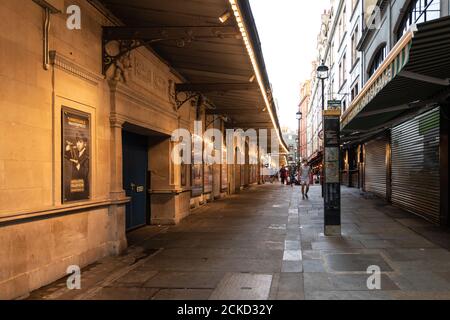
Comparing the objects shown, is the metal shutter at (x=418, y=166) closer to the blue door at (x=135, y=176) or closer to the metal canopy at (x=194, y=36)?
the metal canopy at (x=194, y=36)

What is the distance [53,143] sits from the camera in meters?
6.13

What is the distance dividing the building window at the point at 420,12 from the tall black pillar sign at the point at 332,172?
2499mm

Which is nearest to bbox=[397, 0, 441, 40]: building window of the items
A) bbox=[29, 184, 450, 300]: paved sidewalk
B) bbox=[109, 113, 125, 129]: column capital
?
bbox=[29, 184, 450, 300]: paved sidewalk

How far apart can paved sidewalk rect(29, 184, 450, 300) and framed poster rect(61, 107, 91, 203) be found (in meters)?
1.26

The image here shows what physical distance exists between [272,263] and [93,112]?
153 inches

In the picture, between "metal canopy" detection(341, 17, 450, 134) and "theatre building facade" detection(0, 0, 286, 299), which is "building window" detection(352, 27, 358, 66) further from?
"theatre building facade" detection(0, 0, 286, 299)

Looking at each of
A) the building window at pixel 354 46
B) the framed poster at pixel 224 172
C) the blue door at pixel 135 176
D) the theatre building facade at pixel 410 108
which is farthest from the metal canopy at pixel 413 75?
the building window at pixel 354 46

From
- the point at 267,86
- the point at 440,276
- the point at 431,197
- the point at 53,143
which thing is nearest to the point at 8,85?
the point at 53,143

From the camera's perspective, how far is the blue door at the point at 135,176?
410 inches

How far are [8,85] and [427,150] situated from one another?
33.6 feet

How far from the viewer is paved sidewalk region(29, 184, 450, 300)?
5.60m
